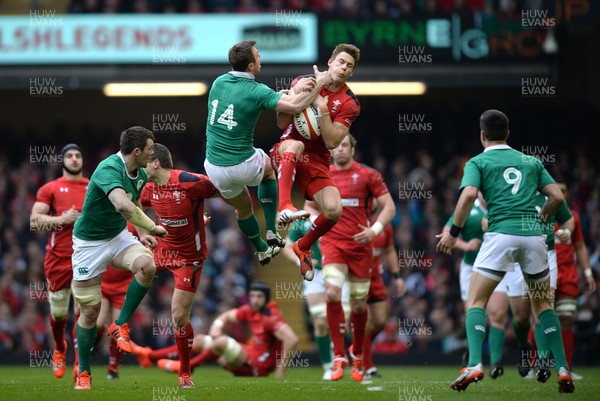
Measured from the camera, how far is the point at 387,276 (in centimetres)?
1959

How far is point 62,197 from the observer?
41.0 ft

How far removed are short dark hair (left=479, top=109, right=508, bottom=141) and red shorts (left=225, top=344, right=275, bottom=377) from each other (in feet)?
19.3

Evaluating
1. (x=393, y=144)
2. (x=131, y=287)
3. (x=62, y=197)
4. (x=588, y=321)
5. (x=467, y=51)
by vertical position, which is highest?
(x=467, y=51)

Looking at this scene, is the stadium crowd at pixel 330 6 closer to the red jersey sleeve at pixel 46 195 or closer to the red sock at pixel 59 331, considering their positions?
the red jersey sleeve at pixel 46 195

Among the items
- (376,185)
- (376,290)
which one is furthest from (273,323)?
(376,185)

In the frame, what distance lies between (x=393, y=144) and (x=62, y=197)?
36.8 feet

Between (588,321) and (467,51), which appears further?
(467,51)

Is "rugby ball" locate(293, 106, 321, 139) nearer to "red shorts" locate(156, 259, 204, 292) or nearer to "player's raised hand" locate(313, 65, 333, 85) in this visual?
"player's raised hand" locate(313, 65, 333, 85)

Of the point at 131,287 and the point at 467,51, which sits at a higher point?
the point at 467,51

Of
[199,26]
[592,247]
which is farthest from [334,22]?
[592,247]

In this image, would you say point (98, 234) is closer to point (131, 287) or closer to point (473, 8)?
point (131, 287)

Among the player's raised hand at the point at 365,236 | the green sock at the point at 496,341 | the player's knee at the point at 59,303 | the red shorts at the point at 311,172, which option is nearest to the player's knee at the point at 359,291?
the player's raised hand at the point at 365,236

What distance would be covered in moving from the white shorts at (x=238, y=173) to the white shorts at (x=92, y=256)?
121 cm

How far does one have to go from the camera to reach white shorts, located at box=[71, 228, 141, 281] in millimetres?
10062
